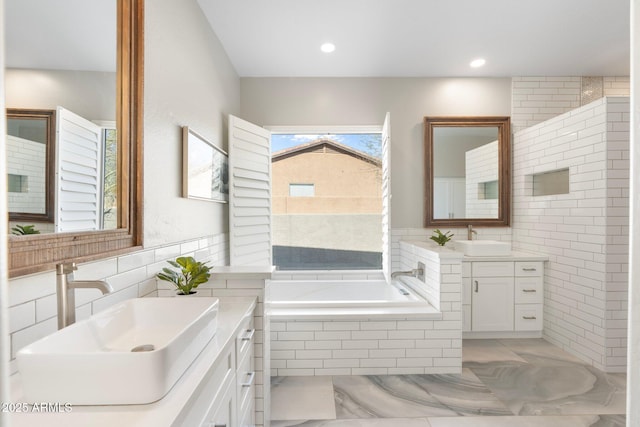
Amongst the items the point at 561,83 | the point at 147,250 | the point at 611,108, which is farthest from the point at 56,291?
the point at 561,83

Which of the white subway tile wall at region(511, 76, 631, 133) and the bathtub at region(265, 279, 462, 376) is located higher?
the white subway tile wall at region(511, 76, 631, 133)

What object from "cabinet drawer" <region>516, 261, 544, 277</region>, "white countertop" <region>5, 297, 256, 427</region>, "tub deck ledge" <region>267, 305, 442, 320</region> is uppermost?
"white countertop" <region>5, 297, 256, 427</region>

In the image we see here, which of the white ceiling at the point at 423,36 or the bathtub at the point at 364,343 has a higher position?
the white ceiling at the point at 423,36

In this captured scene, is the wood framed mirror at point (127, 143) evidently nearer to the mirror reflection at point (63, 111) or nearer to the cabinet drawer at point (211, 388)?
the mirror reflection at point (63, 111)

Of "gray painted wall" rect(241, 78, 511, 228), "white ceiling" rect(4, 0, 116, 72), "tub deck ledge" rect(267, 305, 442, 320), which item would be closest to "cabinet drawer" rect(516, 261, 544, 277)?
"gray painted wall" rect(241, 78, 511, 228)

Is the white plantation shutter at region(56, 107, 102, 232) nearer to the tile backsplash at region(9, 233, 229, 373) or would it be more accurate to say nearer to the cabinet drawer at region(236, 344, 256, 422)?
the tile backsplash at region(9, 233, 229, 373)

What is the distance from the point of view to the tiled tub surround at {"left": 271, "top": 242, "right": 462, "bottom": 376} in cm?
243

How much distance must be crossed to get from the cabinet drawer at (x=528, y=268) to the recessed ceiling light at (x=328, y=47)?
8.68ft

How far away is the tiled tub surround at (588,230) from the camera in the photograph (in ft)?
8.11

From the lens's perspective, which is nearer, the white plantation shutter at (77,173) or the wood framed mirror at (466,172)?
the white plantation shutter at (77,173)

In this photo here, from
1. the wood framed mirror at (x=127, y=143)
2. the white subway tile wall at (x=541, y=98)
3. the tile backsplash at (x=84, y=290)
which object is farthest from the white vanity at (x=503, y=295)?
the wood framed mirror at (x=127, y=143)

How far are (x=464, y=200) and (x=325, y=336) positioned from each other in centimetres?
219

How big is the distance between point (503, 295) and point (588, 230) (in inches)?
35.6

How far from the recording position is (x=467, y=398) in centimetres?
214
